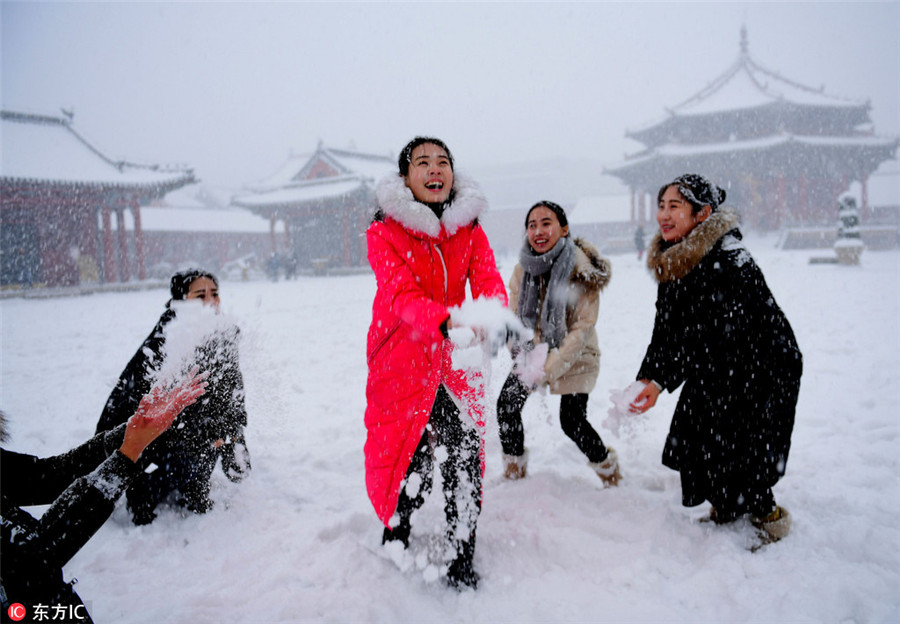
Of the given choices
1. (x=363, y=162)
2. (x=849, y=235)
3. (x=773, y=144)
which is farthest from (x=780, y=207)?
(x=363, y=162)

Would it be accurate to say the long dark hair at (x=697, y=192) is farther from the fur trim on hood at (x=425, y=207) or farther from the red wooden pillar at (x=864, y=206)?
the red wooden pillar at (x=864, y=206)

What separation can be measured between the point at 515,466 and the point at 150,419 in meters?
1.89

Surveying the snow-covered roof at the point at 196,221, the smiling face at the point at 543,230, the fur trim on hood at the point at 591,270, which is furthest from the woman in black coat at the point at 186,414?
the snow-covered roof at the point at 196,221

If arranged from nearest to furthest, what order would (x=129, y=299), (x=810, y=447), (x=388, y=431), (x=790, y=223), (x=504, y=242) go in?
(x=388, y=431) < (x=810, y=447) < (x=129, y=299) < (x=790, y=223) < (x=504, y=242)

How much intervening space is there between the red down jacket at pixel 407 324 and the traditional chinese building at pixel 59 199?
20136mm

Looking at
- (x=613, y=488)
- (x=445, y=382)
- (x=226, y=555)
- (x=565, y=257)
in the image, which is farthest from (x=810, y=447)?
(x=226, y=555)

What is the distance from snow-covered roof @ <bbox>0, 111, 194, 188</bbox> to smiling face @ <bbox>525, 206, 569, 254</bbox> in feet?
65.7

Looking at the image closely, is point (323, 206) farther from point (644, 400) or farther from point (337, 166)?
point (644, 400)

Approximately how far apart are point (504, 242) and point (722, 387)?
131 ft

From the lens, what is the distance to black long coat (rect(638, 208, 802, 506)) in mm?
2041

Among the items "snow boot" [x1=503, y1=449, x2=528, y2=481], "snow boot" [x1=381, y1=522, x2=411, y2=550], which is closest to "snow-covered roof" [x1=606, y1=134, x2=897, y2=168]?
"snow boot" [x1=503, y1=449, x2=528, y2=481]

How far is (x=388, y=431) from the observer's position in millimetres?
1920

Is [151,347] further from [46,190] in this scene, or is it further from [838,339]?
[46,190]

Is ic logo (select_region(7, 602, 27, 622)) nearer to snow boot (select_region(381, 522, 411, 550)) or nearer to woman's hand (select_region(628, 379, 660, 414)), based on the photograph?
snow boot (select_region(381, 522, 411, 550))
